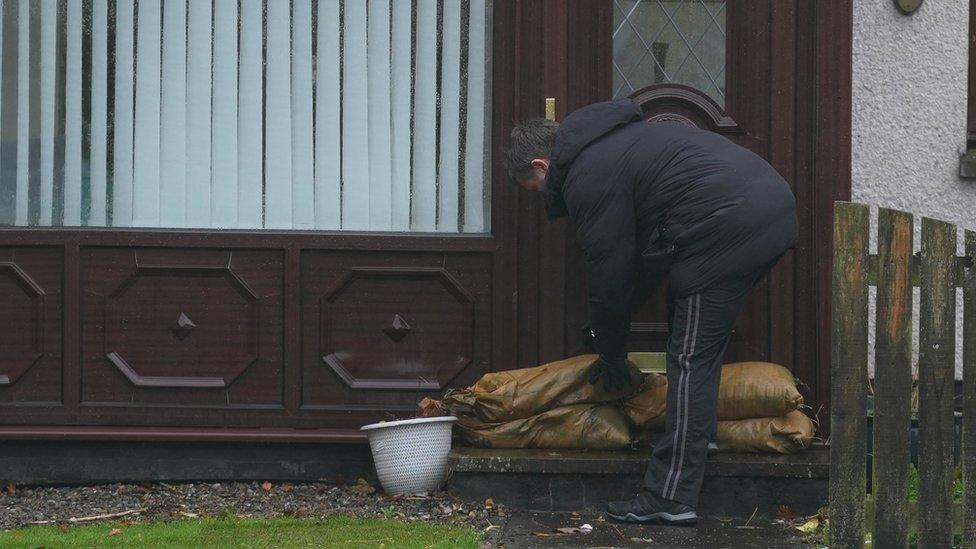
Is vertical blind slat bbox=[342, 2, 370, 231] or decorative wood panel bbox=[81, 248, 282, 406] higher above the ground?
vertical blind slat bbox=[342, 2, 370, 231]

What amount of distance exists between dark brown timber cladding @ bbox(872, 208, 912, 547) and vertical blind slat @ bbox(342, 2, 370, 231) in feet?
8.92

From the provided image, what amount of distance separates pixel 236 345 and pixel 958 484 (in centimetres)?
325

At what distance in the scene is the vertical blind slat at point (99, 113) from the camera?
21.2ft

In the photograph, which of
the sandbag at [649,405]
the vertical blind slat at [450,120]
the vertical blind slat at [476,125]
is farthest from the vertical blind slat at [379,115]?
the sandbag at [649,405]

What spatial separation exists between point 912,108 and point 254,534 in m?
→ 3.55

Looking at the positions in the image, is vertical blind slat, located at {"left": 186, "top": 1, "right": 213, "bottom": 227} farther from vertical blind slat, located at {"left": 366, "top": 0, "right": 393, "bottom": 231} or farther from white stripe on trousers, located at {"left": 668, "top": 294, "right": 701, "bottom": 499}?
white stripe on trousers, located at {"left": 668, "top": 294, "right": 701, "bottom": 499}

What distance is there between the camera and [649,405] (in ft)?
→ 19.2

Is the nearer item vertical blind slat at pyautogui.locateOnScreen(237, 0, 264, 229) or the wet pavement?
the wet pavement

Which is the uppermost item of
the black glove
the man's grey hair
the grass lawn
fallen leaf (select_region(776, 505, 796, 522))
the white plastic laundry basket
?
the man's grey hair

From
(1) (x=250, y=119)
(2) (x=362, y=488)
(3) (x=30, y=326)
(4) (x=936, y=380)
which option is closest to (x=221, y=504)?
(2) (x=362, y=488)

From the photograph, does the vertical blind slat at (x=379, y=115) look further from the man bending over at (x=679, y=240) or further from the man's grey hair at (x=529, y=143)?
the man bending over at (x=679, y=240)

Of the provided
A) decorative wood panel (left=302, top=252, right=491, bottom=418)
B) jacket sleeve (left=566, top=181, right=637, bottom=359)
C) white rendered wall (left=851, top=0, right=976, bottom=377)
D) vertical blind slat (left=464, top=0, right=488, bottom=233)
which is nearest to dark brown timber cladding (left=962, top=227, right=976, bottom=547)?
jacket sleeve (left=566, top=181, right=637, bottom=359)


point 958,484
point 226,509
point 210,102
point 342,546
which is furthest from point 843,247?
point 210,102

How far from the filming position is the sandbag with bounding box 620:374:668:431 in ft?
19.1
